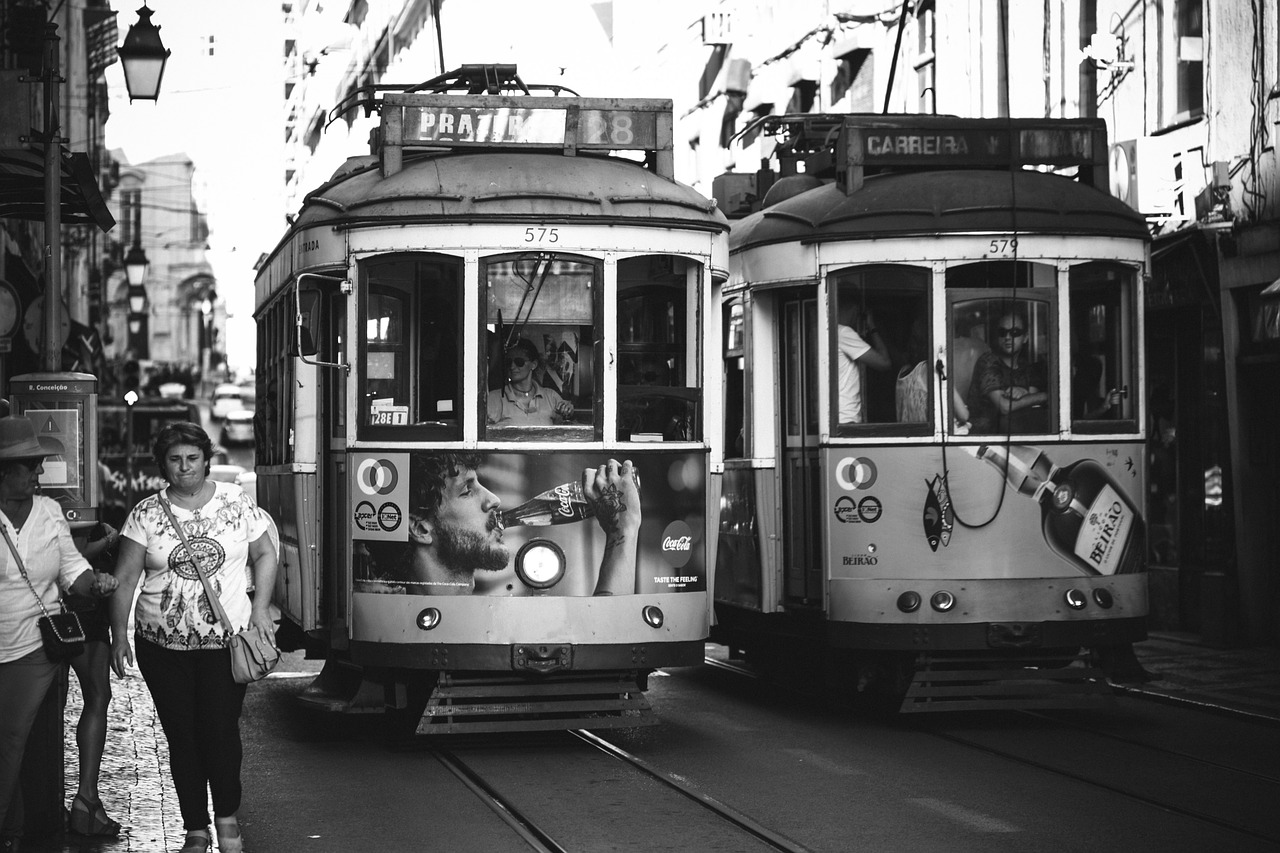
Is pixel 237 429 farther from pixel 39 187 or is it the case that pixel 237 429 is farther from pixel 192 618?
pixel 192 618

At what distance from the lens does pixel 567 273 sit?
10305 millimetres

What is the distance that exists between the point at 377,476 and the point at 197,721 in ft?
10.1

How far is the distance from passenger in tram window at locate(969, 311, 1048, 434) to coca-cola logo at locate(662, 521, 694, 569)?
2050 millimetres

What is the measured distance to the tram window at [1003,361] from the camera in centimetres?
1134

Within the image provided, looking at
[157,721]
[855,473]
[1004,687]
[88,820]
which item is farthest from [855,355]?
[88,820]

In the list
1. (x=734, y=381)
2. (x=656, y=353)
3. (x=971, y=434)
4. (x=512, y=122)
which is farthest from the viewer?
(x=734, y=381)

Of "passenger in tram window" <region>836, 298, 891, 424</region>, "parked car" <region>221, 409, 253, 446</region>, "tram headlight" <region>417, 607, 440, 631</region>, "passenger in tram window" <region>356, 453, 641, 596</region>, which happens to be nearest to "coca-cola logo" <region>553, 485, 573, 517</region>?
"passenger in tram window" <region>356, 453, 641, 596</region>

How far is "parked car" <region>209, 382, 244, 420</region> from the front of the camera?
84700 mm

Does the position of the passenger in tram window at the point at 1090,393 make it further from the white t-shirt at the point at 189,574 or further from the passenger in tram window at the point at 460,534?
the white t-shirt at the point at 189,574

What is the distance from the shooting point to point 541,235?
1023 cm

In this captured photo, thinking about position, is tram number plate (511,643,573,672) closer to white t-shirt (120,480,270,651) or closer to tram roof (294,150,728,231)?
tram roof (294,150,728,231)

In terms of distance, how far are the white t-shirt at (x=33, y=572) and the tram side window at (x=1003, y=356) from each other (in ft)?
19.0

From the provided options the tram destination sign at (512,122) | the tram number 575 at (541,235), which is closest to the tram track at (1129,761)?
the tram number 575 at (541,235)

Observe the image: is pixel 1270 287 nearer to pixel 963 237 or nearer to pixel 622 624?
pixel 963 237
